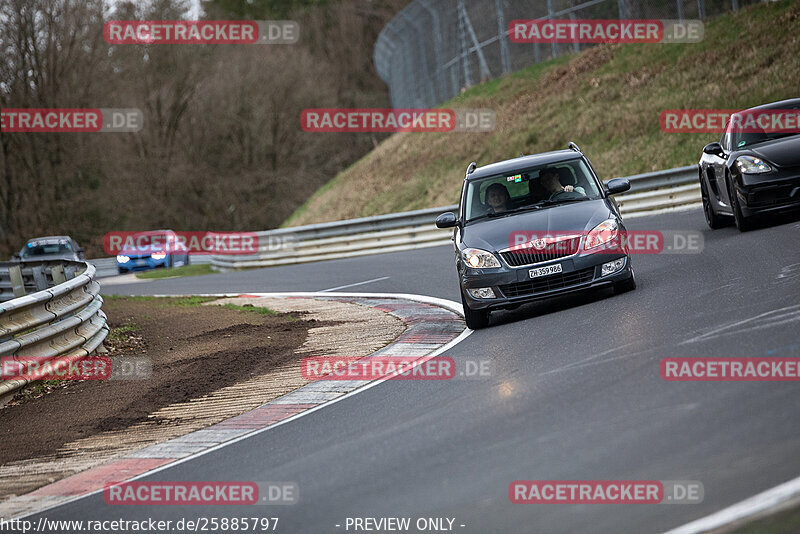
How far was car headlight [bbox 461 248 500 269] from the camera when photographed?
34.4 ft

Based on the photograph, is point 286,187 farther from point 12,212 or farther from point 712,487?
point 712,487

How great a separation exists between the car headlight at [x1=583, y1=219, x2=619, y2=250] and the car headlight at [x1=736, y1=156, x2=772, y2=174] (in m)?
3.26

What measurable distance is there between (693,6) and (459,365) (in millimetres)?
26555

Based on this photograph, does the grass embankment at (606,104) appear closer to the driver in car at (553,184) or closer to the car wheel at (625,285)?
the driver in car at (553,184)

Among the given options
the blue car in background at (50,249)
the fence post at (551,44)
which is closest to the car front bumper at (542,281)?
the blue car in background at (50,249)

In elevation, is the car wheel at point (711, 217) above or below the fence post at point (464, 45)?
below

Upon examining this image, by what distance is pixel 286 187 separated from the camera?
5756 centimetres

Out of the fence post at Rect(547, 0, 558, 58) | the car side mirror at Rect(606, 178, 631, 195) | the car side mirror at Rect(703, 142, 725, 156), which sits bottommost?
the car side mirror at Rect(606, 178, 631, 195)

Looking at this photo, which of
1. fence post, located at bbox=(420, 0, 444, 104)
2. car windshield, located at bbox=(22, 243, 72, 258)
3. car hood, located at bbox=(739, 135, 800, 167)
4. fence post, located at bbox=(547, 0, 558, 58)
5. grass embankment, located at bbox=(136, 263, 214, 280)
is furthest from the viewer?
fence post, located at bbox=(420, 0, 444, 104)

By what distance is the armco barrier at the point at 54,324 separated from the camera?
9.99 meters

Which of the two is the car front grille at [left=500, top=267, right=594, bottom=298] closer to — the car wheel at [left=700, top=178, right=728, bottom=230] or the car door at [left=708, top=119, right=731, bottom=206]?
the car door at [left=708, top=119, right=731, bottom=206]

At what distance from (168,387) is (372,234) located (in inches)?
692

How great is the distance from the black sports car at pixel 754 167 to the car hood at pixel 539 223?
2927mm

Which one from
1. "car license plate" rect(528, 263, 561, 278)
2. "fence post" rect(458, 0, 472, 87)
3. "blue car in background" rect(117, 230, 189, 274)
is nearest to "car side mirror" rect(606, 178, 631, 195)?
"car license plate" rect(528, 263, 561, 278)
